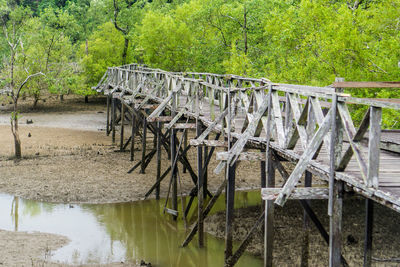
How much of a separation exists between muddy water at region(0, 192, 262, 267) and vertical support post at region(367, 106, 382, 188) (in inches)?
244

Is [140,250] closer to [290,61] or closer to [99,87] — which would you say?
[290,61]

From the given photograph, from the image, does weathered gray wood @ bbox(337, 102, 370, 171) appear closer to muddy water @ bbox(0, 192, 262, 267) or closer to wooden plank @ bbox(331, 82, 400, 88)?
wooden plank @ bbox(331, 82, 400, 88)

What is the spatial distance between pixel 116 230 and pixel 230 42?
1598cm

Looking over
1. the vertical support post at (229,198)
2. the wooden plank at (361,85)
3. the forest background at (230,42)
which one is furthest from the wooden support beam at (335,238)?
the forest background at (230,42)

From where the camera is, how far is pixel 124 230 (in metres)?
14.1

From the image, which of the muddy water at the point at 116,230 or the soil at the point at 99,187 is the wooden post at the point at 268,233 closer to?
the soil at the point at 99,187

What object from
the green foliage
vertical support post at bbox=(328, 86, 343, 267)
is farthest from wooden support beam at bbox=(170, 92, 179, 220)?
the green foliage

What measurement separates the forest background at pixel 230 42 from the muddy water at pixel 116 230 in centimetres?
503

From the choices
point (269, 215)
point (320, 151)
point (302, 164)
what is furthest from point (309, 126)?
point (269, 215)

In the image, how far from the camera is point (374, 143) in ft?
17.7

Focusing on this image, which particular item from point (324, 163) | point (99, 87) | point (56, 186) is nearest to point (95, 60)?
point (99, 87)

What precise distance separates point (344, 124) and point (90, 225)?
988 centimetres

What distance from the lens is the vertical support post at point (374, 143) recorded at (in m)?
5.36

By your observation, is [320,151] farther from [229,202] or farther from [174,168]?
[174,168]
